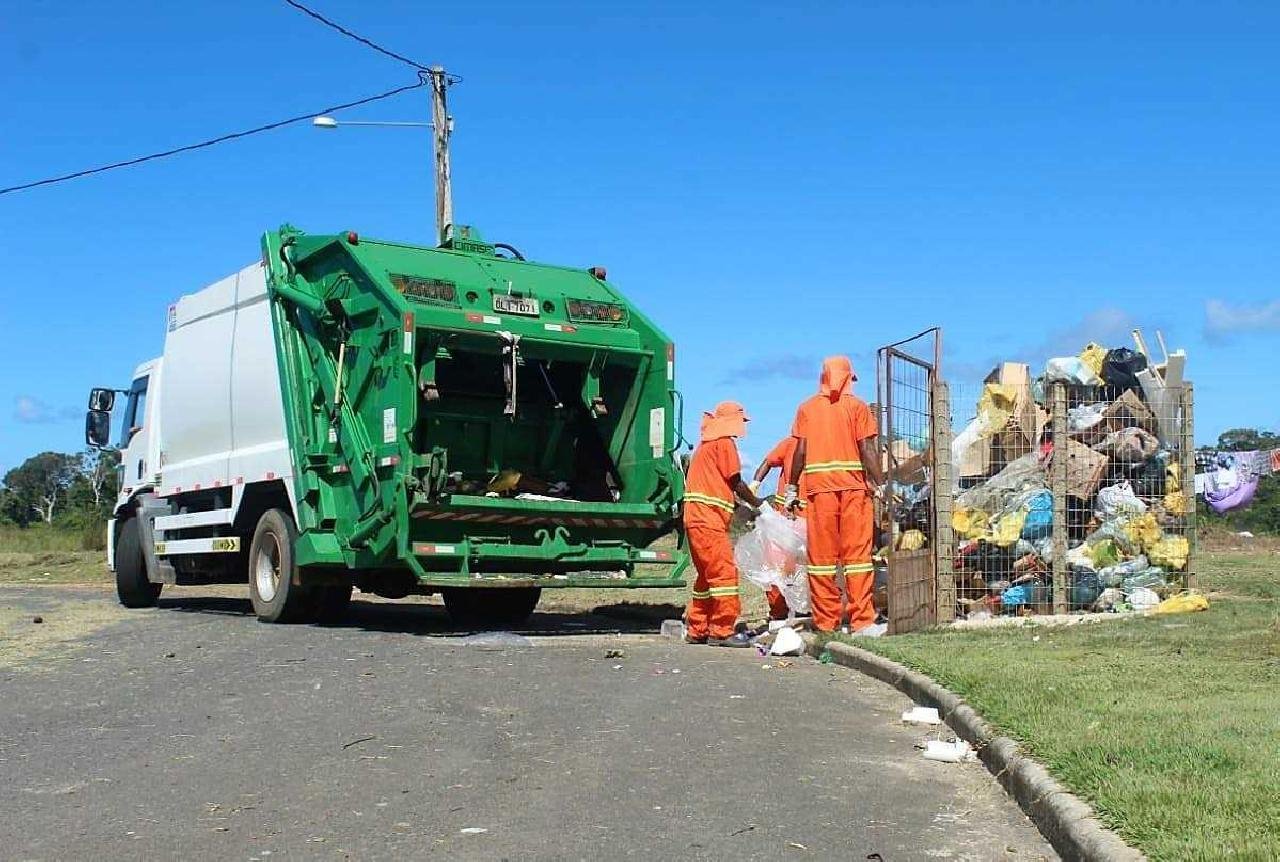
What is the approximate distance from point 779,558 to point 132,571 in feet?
24.3

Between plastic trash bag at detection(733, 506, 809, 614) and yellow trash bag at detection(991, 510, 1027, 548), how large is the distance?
148 cm

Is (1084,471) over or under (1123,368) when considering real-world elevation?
under

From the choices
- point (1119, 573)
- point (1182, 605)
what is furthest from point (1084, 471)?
point (1182, 605)

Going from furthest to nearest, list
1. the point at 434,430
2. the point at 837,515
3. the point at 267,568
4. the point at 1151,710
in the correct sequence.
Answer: the point at 267,568 → the point at 434,430 → the point at 837,515 → the point at 1151,710

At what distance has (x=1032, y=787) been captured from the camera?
5.10 m

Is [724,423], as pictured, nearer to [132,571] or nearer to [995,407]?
[995,407]

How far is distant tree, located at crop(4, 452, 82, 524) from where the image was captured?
7650 cm

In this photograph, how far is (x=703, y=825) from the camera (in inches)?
194

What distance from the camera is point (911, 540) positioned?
11258mm

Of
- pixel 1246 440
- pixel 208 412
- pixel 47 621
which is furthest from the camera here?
pixel 1246 440

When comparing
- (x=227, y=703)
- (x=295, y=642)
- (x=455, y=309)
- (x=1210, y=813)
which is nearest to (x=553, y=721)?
(x=227, y=703)

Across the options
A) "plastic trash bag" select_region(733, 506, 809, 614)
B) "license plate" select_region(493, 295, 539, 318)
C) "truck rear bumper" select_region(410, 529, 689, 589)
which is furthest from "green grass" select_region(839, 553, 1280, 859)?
"license plate" select_region(493, 295, 539, 318)

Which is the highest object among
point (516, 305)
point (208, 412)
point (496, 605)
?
point (516, 305)

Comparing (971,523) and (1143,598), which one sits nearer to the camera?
(1143,598)
